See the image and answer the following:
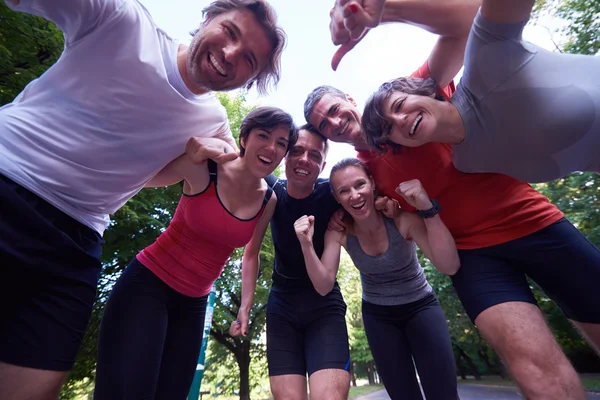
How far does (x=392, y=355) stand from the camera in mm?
2678

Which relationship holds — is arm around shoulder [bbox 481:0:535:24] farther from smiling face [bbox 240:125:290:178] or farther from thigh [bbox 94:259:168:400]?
thigh [bbox 94:259:168:400]

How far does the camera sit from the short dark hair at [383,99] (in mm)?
2287

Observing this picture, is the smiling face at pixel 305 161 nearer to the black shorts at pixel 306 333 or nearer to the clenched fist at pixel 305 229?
the clenched fist at pixel 305 229

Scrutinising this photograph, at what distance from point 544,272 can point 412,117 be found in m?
1.21

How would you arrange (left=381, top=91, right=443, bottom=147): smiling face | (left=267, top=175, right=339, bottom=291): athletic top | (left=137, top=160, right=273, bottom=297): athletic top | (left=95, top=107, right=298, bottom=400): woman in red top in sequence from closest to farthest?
1. (left=381, top=91, right=443, bottom=147): smiling face
2. (left=95, top=107, right=298, bottom=400): woman in red top
3. (left=137, top=160, right=273, bottom=297): athletic top
4. (left=267, top=175, right=339, bottom=291): athletic top

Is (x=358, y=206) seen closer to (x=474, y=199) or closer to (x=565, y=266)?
(x=474, y=199)

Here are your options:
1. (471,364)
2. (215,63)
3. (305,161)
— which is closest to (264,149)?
(305,161)

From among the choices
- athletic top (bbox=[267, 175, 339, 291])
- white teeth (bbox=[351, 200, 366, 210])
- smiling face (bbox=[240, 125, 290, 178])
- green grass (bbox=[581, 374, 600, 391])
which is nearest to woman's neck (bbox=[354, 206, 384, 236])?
white teeth (bbox=[351, 200, 366, 210])

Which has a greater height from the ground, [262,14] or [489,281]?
[262,14]

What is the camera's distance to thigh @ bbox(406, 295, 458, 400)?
253 cm

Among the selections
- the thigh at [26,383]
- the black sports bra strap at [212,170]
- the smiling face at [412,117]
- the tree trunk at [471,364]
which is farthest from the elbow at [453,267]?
the tree trunk at [471,364]

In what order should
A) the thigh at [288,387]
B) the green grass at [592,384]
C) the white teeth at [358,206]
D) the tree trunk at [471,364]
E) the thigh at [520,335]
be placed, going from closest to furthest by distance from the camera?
1. the thigh at [520,335]
2. the thigh at [288,387]
3. the white teeth at [358,206]
4. the green grass at [592,384]
5. the tree trunk at [471,364]

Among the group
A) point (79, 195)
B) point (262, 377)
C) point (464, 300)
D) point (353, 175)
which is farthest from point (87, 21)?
point (262, 377)

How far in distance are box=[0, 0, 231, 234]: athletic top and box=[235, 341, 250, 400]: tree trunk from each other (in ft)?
45.2
